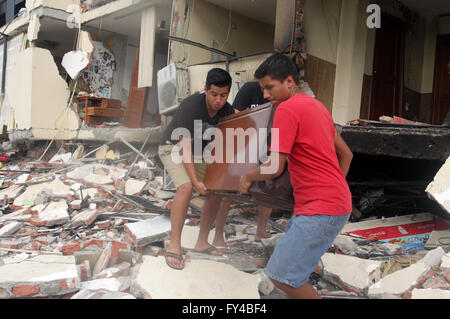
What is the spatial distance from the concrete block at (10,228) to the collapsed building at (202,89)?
26 mm

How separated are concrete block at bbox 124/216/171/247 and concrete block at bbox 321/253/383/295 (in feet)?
5.00

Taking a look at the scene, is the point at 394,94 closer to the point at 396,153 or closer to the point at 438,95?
the point at 438,95

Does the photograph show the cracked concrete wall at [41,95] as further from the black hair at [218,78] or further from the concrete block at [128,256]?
the black hair at [218,78]

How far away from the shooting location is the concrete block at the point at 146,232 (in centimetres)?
355

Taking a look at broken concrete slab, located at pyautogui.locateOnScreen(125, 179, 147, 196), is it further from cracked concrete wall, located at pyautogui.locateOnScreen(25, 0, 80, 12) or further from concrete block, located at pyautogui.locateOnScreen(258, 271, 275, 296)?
cracked concrete wall, located at pyautogui.locateOnScreen(25, 0, 80, 12)

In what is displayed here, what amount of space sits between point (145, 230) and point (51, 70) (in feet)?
29.3

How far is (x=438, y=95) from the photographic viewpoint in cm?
807

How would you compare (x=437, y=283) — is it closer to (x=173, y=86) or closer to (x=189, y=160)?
(x=189, y=160)

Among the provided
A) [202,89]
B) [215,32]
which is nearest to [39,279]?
[202,89]

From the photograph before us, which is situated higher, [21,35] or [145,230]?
[21,35]

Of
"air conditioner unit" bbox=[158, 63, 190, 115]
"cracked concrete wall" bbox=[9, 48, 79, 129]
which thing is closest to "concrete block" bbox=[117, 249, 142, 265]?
"air conditioner unit" bbox=[158, 63, 190, 115]

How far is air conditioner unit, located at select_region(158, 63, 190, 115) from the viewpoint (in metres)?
7.43

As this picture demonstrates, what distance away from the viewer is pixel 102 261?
323 centimetres

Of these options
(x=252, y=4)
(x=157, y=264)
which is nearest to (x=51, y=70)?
(x=252, y=4)
